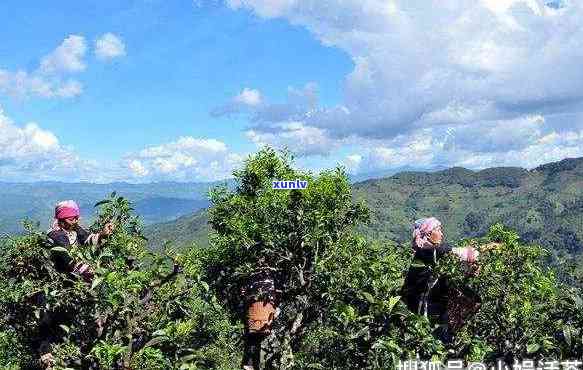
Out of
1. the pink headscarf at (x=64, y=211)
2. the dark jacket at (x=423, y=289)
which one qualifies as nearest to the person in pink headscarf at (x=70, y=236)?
the pink headscarf at (x=64, y=211)

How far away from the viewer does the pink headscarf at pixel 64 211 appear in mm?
11117

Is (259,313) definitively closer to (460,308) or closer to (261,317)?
(261,317)

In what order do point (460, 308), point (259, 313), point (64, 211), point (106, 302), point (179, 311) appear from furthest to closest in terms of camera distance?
point (259, 313) < point (64, 211) < point (179, 311) < point (460, 308) < point (106, 302)

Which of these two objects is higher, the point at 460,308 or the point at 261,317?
the point at 460,308

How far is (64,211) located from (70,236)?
0.51 meters

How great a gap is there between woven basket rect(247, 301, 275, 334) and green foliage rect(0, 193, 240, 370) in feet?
42.3

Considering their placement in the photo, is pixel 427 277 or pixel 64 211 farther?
pixel 64 211

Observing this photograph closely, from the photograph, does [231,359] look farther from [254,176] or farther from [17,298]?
[17,298]

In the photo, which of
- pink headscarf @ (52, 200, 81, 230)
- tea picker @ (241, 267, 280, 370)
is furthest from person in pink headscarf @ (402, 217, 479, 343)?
tea picker @ (241, 267, 280, 370)

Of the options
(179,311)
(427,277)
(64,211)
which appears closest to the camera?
(427,277)

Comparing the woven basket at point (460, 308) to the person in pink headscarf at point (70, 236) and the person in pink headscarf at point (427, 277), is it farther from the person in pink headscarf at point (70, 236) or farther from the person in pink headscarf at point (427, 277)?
the person in pink headscarf at point (70, 236)

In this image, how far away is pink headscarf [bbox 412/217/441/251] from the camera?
36.5 ft

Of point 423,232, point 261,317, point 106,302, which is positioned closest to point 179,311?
point 106,302

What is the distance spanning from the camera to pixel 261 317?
919 inches
